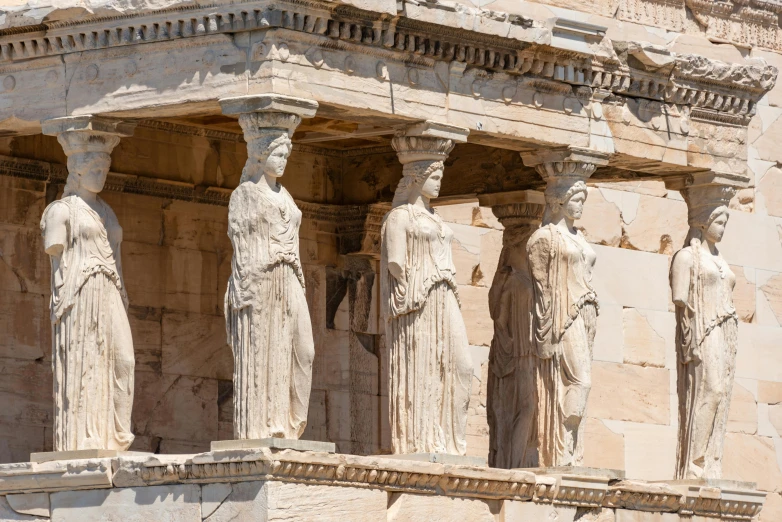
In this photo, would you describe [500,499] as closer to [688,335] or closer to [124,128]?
[688,335]

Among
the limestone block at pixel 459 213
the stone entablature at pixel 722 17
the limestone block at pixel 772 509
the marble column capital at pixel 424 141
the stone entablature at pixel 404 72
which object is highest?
the stone entablature at pixel 722 17

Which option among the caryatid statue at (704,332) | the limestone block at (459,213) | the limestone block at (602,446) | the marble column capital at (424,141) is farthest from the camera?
the limestone block at (602,446)

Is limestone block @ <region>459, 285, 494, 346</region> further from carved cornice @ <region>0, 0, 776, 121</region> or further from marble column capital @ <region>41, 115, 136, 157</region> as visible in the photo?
marble column capital @ <region>41, 115, 136, 157</region>

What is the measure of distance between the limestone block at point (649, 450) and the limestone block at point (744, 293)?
1157 mm

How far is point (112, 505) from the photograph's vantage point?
15.8 m

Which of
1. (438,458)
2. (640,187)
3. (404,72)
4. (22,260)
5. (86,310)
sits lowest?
(438,458)

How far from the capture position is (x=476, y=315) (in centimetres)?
2089

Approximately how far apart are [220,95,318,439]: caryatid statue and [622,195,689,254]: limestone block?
6661 mm

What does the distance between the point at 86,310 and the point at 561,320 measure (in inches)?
126

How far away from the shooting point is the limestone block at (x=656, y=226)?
71.9ft

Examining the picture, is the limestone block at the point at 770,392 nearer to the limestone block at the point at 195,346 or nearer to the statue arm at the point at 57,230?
the limestone block at the point at 195,346

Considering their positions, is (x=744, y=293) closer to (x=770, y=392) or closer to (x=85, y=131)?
(x=770, y=392)

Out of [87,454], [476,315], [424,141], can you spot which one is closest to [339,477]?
[87,454]

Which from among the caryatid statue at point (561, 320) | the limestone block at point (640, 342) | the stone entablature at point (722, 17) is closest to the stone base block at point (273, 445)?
the caryatid statue at point (561, 320)
